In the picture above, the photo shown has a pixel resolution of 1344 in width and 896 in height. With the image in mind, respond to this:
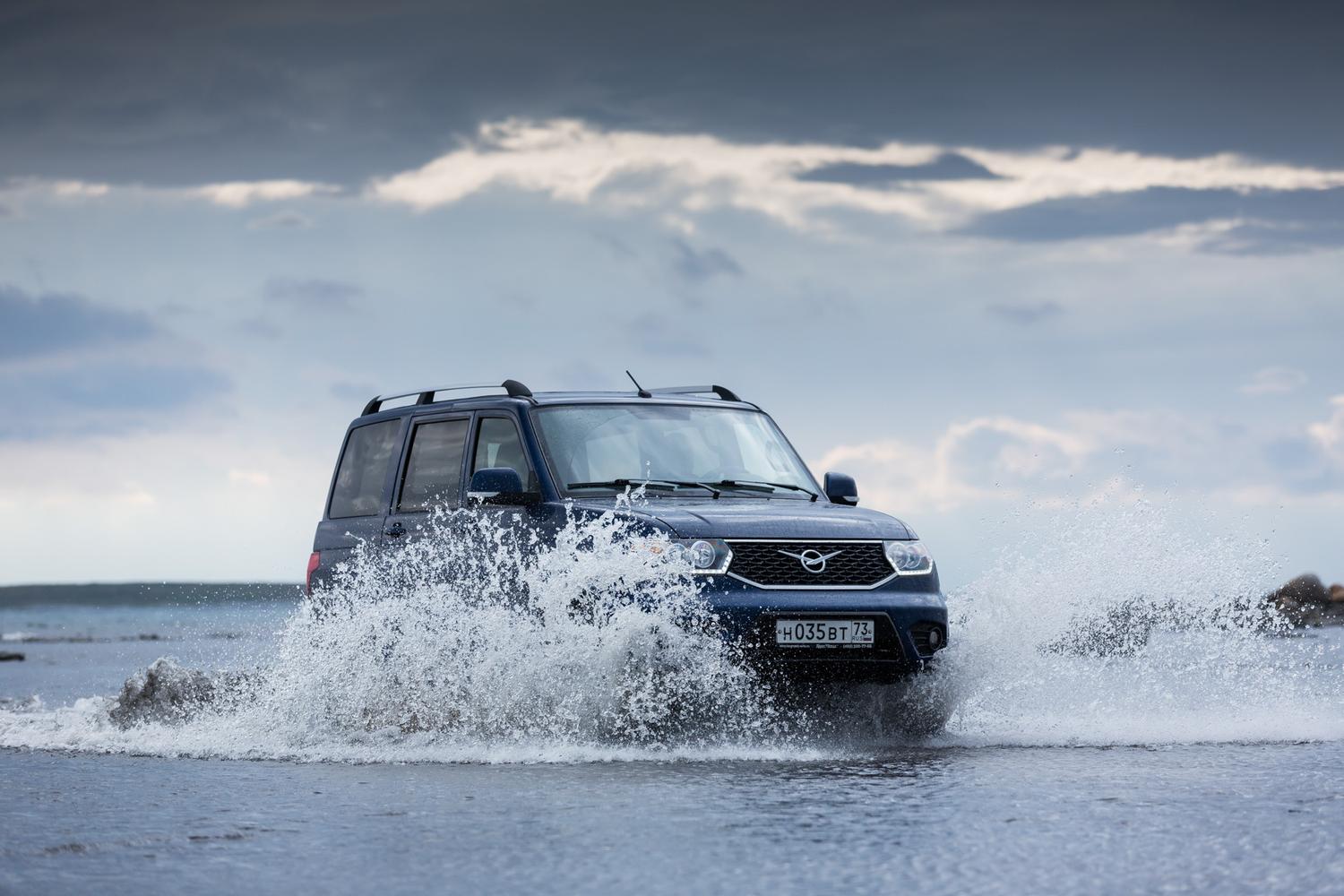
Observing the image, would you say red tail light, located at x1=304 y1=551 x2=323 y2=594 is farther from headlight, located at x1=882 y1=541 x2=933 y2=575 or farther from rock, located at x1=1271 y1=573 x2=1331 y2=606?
rock, located at x1=1271 y1=573 x2=1331 y2=606

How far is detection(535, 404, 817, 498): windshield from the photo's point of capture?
10312 mm

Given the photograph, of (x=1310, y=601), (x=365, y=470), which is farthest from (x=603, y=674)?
(x=1310, y=601)

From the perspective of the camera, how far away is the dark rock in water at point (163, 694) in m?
13.2

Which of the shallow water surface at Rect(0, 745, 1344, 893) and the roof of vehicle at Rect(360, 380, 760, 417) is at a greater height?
the roof of vehicle at Rect(360, 380, 760, 417)

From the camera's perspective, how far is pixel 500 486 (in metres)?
9.88

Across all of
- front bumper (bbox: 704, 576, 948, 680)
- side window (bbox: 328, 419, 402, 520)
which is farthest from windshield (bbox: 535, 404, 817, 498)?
side window (bbox: 328, 419, 402, 520)

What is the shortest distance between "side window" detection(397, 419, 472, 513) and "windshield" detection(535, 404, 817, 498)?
27.4 inches

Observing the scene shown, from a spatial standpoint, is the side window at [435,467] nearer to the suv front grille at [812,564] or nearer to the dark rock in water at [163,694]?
the suv front grille at [812,564]

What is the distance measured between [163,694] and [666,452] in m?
4.99

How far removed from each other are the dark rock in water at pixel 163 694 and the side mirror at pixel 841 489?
5.19 meters

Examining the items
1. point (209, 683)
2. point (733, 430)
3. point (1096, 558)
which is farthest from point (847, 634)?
point (209, 683)

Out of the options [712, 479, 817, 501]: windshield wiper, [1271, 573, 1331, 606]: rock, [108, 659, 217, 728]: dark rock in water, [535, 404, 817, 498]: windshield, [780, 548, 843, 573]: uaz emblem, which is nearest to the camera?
[780, 548, 843, 573]: uaz emblem

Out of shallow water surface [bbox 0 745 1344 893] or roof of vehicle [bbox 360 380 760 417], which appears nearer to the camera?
shallow water surface [bbox 0 745 1344 893]

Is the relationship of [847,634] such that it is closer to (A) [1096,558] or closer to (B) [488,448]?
(B) [488,448]
